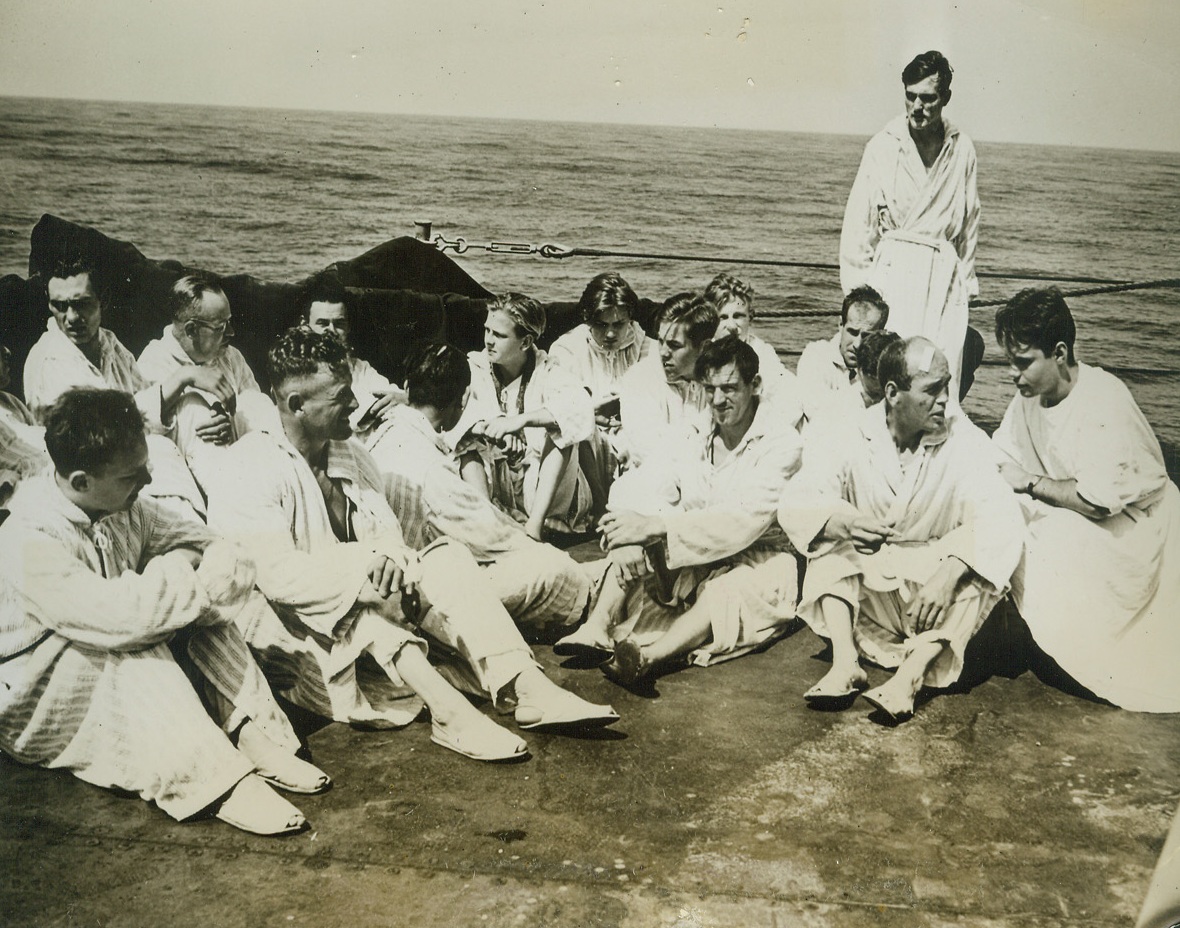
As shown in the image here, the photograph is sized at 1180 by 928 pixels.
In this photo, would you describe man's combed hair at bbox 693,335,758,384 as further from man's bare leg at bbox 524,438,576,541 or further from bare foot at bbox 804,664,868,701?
bare foot at bbox 804,664,868,701

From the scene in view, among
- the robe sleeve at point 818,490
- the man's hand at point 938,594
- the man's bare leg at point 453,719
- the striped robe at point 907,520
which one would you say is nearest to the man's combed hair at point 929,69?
the striped robe at point 907,520

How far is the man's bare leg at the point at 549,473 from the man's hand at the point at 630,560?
0.35m

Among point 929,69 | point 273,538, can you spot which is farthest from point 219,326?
point 929,69

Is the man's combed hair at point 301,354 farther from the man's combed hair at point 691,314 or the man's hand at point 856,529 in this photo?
the man's hand at point 856,529

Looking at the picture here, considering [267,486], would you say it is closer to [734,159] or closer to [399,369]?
[399,369]

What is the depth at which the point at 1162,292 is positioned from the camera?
4746mm

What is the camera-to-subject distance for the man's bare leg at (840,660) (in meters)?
4.82

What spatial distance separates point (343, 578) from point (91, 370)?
1.35 meters

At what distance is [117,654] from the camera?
4.66m

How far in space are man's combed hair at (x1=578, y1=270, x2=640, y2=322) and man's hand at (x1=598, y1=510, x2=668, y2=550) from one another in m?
0.87

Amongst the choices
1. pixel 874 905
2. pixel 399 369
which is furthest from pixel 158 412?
pixel 874 905

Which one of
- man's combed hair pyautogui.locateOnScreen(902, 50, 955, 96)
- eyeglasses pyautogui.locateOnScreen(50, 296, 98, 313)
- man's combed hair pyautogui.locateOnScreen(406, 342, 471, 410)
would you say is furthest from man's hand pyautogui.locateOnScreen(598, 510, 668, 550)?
eyeglasses pyautogui.locateOnScreen(50, 296, 98, 313)

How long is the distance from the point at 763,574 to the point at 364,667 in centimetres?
176

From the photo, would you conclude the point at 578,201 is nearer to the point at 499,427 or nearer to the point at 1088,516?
the point at 499,427
